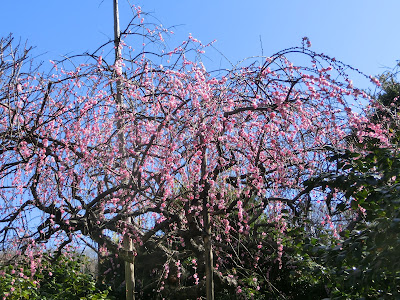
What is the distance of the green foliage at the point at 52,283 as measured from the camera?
6.07 m

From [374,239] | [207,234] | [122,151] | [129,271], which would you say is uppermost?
[122,151]

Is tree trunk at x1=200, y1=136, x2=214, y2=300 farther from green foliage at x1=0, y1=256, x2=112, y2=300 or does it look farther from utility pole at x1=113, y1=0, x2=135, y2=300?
green foliage at x1=0, y1=256, x2=112, y2=300

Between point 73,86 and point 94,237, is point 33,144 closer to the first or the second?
point 73,86

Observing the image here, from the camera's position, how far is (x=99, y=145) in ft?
17.5

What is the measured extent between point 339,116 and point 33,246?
390 cm

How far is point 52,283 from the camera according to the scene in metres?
6.98

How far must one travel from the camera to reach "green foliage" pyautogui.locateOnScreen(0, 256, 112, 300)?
239 inches

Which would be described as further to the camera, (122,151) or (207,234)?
(122,151)

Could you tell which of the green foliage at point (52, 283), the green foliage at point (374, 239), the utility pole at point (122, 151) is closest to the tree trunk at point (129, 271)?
the utility pole at point (122, 151)

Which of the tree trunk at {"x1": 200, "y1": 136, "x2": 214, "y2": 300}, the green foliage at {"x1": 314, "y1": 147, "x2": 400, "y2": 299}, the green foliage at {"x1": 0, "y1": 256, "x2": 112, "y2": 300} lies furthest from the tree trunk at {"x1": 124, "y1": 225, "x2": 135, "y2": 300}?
the green foliage at {"x1": 314, "y1": 147, "x2": 400, "y2": 299}

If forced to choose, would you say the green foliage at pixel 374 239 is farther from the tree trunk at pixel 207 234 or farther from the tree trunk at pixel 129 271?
the tree trunk at pixel 129 271

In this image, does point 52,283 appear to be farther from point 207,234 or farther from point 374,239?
point 374,239

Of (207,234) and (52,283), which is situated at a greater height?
(207,234)

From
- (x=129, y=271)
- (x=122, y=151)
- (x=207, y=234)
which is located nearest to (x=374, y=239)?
(x=207, y=234)
